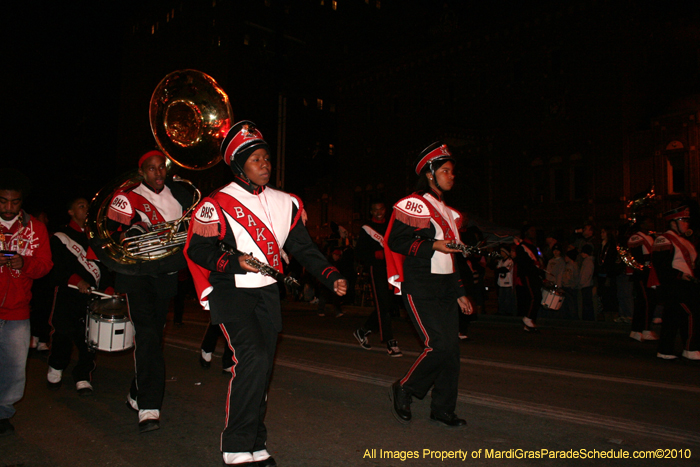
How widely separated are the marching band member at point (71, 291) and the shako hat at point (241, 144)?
268cm

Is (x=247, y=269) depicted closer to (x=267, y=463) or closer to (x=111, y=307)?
(x=267, y=463)

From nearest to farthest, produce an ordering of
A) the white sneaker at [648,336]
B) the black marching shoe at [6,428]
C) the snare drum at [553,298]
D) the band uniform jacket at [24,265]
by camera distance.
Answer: the black marching shoe at [6,428] < the band uniform jacket at [24,265] < the white sneaker at [648,336] < the snare drum at [553,298]

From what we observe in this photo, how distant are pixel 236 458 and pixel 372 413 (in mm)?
1751

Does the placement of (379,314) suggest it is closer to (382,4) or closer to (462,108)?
(462,108)

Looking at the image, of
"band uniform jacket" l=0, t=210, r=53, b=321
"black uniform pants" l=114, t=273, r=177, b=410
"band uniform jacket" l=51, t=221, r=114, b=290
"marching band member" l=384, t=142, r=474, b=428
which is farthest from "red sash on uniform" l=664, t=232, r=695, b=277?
"band uniform jacket" l=0, t=210, r=53, b=321

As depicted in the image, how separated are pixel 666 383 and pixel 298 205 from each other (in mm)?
4739

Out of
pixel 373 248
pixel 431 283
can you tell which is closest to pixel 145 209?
pixel 431 283

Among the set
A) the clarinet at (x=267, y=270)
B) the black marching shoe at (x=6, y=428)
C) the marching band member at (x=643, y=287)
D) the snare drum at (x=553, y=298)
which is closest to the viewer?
the clarinet at (x=267, y=270)

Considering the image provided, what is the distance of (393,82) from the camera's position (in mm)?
31922

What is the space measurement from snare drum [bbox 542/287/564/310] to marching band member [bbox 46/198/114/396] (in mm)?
7219

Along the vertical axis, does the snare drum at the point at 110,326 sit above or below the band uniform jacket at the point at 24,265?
below

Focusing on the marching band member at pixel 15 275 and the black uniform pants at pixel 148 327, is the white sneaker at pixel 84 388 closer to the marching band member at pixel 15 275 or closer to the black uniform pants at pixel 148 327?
the black uniform pants at pixel 148 327

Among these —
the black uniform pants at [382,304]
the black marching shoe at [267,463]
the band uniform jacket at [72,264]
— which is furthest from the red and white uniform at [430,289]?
the band uniform jacket at [72,264]

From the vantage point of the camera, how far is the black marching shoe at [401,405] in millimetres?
4617
